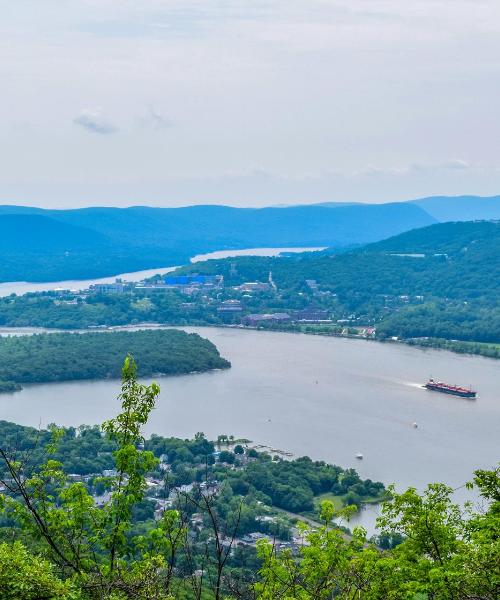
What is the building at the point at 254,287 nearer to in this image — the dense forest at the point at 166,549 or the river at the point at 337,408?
the river at the point at 337,408

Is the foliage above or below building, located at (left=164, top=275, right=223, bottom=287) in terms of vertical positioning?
above

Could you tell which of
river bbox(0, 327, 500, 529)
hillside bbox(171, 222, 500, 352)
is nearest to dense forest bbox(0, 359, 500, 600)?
river bbox(0, 327, 500, 529)

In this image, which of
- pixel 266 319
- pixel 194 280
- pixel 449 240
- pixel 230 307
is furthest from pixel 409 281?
pixel 194 280

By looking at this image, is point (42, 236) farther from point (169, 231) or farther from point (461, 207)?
point (461, 207)

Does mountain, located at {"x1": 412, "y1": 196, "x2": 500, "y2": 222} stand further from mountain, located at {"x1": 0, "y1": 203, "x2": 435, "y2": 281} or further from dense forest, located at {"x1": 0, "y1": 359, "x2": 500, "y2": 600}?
dense forest, located at {"x1": 0, "y1": 359, "x2": 500, "y2": 600}

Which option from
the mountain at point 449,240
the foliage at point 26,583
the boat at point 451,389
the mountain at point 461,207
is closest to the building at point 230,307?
the mountain at point 449,240

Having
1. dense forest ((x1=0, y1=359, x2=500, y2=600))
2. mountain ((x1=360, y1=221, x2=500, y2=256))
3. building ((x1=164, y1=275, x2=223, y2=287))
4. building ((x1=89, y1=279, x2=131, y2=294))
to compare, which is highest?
mountain ((x1=360, y1=221, x2=500, y2=256))

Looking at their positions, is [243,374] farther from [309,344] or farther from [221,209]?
[221,209]
